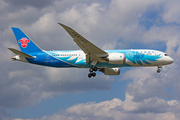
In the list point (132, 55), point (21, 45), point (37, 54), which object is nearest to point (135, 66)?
point (132, 55)

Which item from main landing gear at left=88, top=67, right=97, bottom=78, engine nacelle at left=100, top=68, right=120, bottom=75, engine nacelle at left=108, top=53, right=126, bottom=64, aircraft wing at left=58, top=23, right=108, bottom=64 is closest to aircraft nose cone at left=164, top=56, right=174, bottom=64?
engine nacelle at left=108, top=53, right=126, bottom=64

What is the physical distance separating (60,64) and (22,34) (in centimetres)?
1115

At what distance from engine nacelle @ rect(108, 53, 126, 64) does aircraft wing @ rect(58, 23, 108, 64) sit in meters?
1.22

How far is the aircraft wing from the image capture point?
4294 centimetres

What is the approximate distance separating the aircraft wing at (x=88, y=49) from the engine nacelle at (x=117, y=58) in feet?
4.00

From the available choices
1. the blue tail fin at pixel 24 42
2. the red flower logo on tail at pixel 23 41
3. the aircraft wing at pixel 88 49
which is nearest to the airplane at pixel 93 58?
the aircraft wing at pixel 88 49

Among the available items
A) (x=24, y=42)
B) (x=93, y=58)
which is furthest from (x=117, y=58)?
(x=24, y=42)

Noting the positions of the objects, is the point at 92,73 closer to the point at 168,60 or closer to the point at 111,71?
the point at 111,71

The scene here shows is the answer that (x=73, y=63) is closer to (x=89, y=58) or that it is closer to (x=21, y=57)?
(x=89, y=58)

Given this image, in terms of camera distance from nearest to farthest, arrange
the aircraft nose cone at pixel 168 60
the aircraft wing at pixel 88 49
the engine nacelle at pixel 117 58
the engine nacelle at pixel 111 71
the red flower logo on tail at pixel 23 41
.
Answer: the aircraft wing at pixel 88 49 → the engine nacelle at pixel 117 58 → the aircraft nose cone at pixel 168 60 → the red flower logo on tail at pixel 23 41 → the engine nacelle at pixel 111 71

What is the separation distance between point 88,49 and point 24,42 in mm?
15000

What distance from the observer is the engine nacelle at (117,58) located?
4694 centimetres

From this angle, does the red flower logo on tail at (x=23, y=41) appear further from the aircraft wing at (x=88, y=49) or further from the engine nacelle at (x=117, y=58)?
the engine nacelle at (x=117, y=58)

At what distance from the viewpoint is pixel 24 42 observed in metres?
53.5
